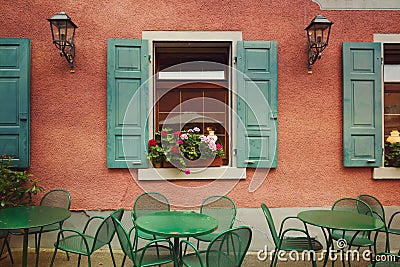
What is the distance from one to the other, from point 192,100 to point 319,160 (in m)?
1.86

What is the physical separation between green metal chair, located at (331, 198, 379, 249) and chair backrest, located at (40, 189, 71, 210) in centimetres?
303

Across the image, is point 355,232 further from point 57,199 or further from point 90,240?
point 57,199

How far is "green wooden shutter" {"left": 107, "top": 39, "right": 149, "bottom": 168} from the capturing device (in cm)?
429

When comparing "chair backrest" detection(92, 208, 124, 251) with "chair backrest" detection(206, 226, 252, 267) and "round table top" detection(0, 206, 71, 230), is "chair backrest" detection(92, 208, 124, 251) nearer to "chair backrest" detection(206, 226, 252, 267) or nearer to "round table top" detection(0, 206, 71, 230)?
"round table top" detection(0, 206, 71, 230)

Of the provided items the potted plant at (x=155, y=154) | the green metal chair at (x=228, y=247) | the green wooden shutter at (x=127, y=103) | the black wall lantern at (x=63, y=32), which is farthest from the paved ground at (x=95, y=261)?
the black wall lantern at (x=63, y=32)

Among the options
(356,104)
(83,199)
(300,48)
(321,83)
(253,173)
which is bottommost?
(83,199)

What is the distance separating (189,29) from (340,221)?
2819mm

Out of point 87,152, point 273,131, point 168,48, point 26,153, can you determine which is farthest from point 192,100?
point 26,153

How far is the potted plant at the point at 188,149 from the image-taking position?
14.0 ft

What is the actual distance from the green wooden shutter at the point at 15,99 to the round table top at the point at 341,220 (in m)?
3.30

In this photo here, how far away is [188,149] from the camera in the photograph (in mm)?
4324

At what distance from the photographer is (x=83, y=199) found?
4.32m

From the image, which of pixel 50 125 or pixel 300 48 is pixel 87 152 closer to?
pixel 50 125

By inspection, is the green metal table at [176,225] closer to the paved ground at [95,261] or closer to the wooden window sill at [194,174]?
the wooden window sill at [194,174]
